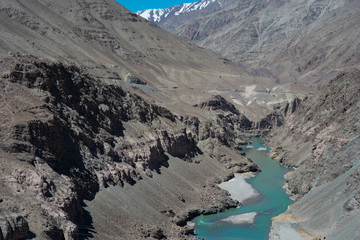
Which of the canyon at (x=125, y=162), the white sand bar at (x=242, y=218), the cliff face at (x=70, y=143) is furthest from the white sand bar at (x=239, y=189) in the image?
the white sand bar at (x=242, y=218)

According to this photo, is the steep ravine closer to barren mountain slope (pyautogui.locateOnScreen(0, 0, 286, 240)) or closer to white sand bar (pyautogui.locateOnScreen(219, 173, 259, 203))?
barren mountain slope (pyautogui.locateOnScreen(0, 0, 286, 240))

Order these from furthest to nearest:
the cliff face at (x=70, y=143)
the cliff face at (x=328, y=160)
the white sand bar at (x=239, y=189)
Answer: the white sand bar at (x=239, y=189), the cliff face at (x=328, y=160), the cliff face at (x=70, y=143)

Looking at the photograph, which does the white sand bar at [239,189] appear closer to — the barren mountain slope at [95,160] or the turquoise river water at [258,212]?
the turquoise river water at [258,212]

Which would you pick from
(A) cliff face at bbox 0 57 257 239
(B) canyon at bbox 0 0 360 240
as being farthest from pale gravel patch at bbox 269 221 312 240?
(A) cliff face at bbox 0 57 257 239

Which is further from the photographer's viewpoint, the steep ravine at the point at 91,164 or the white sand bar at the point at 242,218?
the white sand bar at the point at 242,218

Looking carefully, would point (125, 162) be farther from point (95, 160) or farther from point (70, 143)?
point (70, 143)

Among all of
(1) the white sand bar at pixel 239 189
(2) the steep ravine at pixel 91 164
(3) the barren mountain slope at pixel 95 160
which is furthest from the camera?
(1) the white sand bar at pixel 239 189
